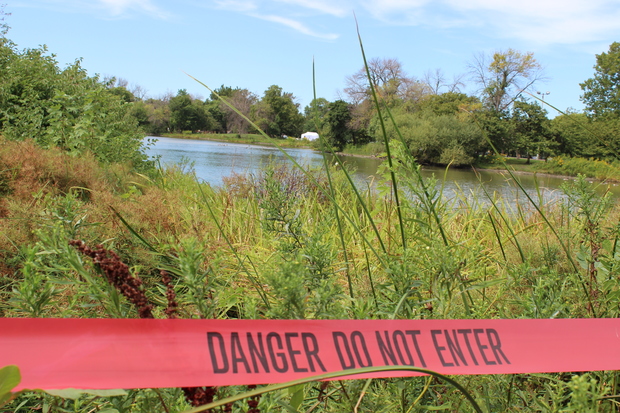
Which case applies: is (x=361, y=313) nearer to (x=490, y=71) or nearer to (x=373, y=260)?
(x=373, y=260)

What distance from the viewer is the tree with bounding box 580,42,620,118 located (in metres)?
33.5

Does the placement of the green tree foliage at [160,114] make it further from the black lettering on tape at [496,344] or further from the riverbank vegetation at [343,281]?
the black lettering on tape at [496,344]

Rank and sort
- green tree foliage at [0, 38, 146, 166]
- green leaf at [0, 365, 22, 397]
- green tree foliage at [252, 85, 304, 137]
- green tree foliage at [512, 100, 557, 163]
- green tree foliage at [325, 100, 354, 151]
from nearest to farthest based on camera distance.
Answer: green leaf at [0, 365, 22, 397] < green tree foliage at [0, 38, 146, 166] < green tree foliage at [252, 85, 304, 137] < green tree foliage at [512, 100, 557, 163] < green tree foliage at [325, 100, 354, 151]

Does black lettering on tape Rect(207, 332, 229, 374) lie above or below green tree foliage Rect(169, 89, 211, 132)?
below

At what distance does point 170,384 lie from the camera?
780mm

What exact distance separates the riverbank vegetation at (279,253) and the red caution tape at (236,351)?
A: 1.6 inches

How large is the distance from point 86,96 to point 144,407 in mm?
5025

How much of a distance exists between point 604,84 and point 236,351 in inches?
1658

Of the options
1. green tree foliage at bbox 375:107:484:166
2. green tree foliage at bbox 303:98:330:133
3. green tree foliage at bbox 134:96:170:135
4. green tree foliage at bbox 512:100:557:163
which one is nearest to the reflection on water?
green tree foliage at bbox 303:98:330:133

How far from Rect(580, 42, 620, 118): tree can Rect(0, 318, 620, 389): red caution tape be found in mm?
37967

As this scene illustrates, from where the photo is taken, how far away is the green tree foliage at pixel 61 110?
4.77 m

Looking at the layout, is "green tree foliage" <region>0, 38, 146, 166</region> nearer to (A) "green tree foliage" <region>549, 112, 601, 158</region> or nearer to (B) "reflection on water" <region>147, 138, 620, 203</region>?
(B) "reflection on water" <region>147, 138, 620, 203</region>

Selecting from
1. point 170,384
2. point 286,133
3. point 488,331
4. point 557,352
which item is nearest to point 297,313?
point 170,384

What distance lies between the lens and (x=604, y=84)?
115ft
